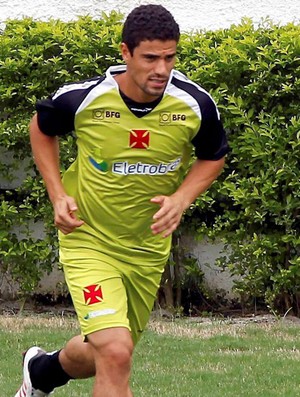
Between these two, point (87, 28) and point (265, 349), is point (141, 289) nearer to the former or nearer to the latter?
point (265, 349)

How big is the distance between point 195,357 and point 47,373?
1.69 m

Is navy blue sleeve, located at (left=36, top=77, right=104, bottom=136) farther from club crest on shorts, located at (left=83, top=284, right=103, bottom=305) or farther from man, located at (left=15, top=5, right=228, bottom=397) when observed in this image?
club crest on shorts, located at (left=83, top=284, right=103, bottom=305)

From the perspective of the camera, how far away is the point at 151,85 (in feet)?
15.9

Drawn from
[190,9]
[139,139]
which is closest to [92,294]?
[139,139]

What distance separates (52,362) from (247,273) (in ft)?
10.9

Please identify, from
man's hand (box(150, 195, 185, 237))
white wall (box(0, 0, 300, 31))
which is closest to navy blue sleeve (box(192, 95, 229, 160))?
man's hand (box(150, 195, 185, 237))

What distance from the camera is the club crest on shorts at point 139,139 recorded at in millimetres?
5023

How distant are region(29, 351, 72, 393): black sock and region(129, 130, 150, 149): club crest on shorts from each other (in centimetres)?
128

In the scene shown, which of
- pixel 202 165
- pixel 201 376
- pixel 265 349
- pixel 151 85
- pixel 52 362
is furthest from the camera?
pixel 265 349

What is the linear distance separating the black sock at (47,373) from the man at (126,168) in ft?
0.95

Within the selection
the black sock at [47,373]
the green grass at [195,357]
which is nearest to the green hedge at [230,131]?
the green grass at [195,357]

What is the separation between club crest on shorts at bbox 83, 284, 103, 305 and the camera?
493cm

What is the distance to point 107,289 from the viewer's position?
498cm

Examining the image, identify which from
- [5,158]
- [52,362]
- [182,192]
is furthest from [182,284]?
[182,192]
